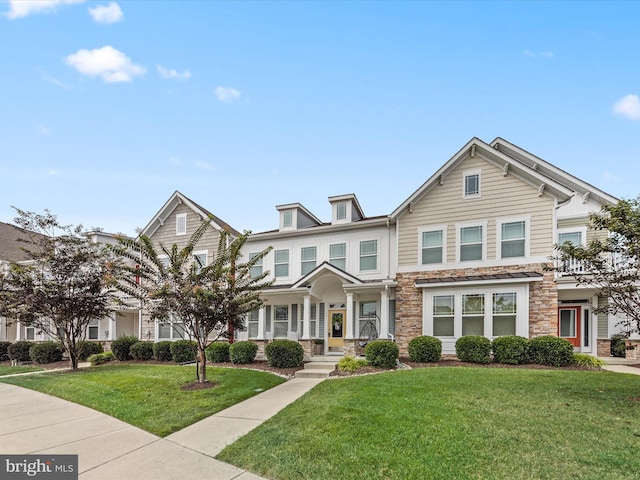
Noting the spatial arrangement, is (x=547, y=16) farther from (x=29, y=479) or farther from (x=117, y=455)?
(x=29, y=479)

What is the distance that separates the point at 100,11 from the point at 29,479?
36.5ft

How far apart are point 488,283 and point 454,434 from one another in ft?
30.1

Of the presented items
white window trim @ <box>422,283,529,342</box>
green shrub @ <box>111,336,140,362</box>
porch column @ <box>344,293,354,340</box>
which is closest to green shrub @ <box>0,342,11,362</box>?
green shrub @ <box>111,336,140,362</box>

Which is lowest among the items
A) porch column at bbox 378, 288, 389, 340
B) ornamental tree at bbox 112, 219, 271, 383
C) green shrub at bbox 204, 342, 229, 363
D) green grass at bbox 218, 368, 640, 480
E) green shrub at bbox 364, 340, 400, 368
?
green shrub at bbox 204, 342, 229, 363

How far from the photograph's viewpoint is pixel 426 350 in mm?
13023

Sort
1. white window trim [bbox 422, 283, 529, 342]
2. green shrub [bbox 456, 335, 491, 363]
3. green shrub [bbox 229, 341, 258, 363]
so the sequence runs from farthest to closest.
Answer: green shrub [bbox 229, 341, 258, 363] → white window trim [bbox 422, 283, 529, 342] → green shrub [bbox 456, 335, 491, 363]

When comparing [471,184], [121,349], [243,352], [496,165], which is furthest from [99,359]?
[496,165]

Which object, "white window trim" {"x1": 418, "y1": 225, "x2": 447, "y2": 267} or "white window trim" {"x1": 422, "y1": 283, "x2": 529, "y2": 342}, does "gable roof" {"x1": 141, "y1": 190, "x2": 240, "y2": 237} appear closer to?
"white window trim" {"x1": 418, "y1": 225, "x2": 447, "y2": 267}

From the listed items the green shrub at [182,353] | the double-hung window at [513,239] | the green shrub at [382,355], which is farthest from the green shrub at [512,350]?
the green shrub at [182,353]

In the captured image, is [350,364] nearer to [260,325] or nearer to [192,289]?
[192,289]

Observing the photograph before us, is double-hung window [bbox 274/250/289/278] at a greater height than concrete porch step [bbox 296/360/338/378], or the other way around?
double-hung window [bbox 274/250/289/278]

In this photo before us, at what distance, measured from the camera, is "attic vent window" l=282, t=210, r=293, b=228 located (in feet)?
61.8

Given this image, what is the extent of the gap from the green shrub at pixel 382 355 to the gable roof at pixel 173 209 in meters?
10.1

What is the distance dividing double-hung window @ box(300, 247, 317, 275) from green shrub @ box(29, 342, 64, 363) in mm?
12224
